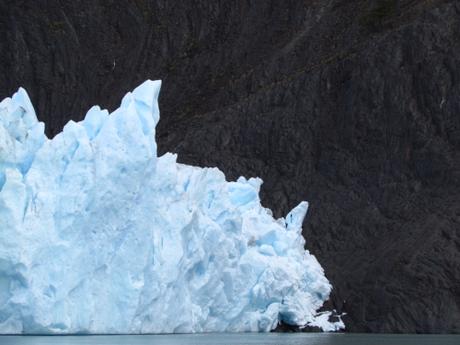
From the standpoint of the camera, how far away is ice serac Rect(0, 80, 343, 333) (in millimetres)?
27547

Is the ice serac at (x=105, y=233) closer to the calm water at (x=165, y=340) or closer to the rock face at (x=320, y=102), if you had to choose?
the calm water at (x=165, y=340)

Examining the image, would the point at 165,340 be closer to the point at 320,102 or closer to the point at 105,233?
the point at 105,233

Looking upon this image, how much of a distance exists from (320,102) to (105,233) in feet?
93.6

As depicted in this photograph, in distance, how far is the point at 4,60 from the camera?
68.0 meters

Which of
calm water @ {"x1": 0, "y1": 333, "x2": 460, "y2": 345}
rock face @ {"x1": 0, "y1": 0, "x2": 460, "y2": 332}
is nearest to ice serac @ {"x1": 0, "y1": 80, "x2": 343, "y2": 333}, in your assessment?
calm water @ {"x1": 0, "y1": 333, "x2": 460, "y2": 345}

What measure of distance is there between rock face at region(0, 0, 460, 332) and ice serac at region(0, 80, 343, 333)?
436 inches

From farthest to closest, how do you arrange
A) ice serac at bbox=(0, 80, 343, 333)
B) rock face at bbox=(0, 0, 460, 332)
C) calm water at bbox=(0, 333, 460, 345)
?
rock face at bbox=(0, 0, 460, 332) → ice serac at bbox=(0, 80, 343, 333) → calm water at bbox=(0, 333, 460, 345)

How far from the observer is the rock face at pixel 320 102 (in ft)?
149

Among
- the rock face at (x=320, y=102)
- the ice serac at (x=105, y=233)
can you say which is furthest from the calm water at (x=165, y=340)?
the rock face at (x=320, y=102)

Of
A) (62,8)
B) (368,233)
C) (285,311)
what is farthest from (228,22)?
(285,311)

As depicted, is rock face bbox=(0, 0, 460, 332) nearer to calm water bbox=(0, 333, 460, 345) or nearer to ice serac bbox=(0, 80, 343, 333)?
calm water bbox=(0, 333, 460, 345)

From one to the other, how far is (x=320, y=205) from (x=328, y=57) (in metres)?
12.9

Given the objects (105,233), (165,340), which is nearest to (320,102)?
(105,233)

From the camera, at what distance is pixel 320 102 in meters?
56.0
